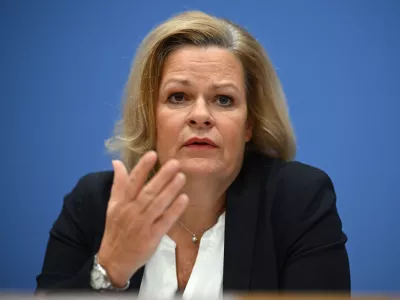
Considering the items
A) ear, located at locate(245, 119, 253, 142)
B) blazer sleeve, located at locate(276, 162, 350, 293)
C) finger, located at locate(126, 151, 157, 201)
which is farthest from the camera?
ear, located at locate(245, 119, 253, 142)

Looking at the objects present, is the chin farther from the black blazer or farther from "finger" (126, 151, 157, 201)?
"finger" (126, 151, 157, 201)

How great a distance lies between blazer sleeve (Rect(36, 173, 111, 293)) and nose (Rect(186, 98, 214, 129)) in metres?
0.35

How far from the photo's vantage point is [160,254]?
129cm

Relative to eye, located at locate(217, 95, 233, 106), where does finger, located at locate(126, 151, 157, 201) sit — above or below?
below

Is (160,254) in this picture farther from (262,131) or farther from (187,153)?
(262,131)

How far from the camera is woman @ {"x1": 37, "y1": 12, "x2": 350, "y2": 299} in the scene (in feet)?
3.95

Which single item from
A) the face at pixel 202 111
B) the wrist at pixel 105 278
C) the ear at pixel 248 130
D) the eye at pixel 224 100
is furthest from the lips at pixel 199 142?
the wrist at pixel 105 278

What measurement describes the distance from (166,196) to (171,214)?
4 centimetres

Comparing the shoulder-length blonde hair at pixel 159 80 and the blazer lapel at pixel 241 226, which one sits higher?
the shoulder-length blonde hair at pixel 159 80

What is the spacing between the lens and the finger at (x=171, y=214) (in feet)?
3.09

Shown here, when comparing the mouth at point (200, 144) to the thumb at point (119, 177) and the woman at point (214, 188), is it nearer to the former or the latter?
the woman at point (214, 188)

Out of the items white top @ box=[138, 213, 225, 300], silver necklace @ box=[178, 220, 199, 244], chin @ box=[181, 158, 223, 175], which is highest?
chin @ box=[181, 158, 223, 175]

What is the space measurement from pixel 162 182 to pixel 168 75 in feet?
1.46

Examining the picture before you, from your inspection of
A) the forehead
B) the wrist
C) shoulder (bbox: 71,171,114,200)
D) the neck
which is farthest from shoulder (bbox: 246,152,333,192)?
the wrist
